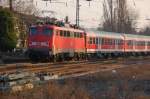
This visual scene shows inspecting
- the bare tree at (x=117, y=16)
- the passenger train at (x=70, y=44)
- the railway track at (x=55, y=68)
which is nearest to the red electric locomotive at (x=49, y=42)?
the passenger train at (x=70, y=44)

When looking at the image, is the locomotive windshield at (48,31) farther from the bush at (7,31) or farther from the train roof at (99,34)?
the train roof at (99,34)

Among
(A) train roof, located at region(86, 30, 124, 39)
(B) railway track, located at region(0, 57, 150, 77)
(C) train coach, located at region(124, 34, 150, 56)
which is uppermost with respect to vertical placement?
(A) train roof, located at region(86, 30, 124, 39)

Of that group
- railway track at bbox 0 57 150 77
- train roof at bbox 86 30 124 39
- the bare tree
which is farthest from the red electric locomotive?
the bare tree

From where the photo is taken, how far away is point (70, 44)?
1645 inches

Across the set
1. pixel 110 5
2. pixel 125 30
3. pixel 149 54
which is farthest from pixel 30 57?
pixel 125 30

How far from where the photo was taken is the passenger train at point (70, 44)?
3838 centimetres

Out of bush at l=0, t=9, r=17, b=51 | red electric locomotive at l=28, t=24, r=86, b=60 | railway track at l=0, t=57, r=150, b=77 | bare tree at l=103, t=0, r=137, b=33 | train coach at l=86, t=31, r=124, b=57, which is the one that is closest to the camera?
railway track at l=0, t=57, r=150, b=77

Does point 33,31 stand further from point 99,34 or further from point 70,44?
point 99,34

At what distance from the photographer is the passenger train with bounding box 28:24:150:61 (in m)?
38.4

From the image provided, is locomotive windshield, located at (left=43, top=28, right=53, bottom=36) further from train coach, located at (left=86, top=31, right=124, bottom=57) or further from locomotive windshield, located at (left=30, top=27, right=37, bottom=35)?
train coach, located at (left=86, top=31, right=124, bottom=57)

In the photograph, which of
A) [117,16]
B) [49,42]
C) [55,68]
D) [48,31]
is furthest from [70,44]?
[117,16]

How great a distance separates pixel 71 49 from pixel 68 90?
2599 cm

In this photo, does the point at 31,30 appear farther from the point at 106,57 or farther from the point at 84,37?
the point at 106,57

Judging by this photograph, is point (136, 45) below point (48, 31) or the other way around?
below
